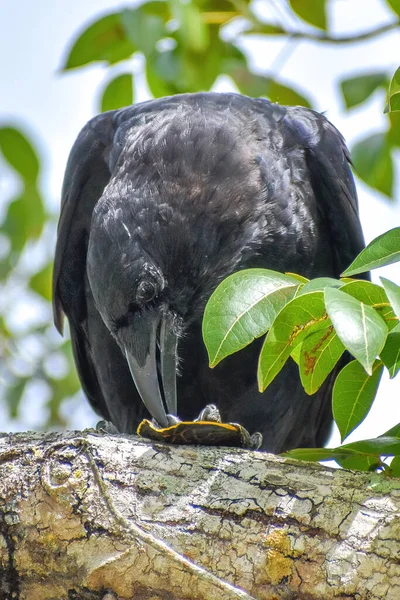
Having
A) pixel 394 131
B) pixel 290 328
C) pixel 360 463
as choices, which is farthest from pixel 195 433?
pixel 394 131

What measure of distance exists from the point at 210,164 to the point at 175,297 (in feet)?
2.78

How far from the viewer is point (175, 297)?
3.93 meters

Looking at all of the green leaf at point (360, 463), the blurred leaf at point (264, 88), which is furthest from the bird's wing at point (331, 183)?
the green leaf at point (360, 463)

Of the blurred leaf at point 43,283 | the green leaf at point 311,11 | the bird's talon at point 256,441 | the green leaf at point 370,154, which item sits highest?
the green leaf at point 311,11

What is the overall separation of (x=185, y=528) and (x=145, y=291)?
1442 mm

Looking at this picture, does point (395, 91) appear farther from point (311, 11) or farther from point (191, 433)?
point (311, 11)

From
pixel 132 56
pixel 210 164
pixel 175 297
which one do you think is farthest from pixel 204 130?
pixel 175 297

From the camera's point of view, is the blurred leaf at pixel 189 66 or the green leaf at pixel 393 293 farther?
the blurred leaf at pixel 189 66

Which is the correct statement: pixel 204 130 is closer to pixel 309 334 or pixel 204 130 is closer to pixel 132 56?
pixel 132 56

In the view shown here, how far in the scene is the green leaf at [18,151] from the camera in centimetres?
430

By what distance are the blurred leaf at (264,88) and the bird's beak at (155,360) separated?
149 cm

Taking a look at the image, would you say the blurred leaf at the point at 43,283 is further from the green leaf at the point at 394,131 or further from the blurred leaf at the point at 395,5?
the blurred leaf at the point at 395,5

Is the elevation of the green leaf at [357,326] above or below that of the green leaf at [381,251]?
below

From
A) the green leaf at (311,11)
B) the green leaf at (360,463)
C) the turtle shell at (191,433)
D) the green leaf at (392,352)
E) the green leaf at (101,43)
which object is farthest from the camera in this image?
the green leaf at (311,11)
